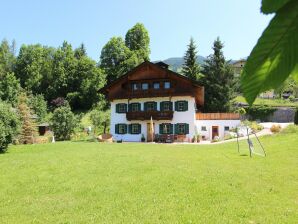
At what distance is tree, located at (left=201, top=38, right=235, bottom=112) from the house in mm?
7160

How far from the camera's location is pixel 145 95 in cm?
3209

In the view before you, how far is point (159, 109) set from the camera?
32.2 meters

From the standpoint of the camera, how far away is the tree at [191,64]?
45.6 meters

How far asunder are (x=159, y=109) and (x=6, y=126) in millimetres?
14833

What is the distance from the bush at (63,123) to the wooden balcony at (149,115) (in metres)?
5.68

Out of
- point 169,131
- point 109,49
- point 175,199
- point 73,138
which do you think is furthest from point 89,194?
point 109,49

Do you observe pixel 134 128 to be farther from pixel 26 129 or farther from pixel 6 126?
pixel 6 126

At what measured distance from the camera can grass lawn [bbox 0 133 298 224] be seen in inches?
276

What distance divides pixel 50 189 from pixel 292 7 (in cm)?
1010

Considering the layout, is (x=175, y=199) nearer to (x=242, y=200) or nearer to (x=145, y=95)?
(x=242, y=200)

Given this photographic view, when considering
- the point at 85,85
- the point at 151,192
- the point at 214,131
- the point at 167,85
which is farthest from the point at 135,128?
the point at 151,192

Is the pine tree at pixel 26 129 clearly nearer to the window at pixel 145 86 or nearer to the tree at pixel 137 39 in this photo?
the window at pixel 145 86

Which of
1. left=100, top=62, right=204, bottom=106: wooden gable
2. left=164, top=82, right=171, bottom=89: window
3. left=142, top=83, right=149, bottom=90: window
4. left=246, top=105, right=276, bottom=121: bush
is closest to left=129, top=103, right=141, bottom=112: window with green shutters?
left=100, top=62, right=204, bottom=106: wooden gable

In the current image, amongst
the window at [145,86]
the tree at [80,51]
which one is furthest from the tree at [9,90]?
the window at [145,86]
